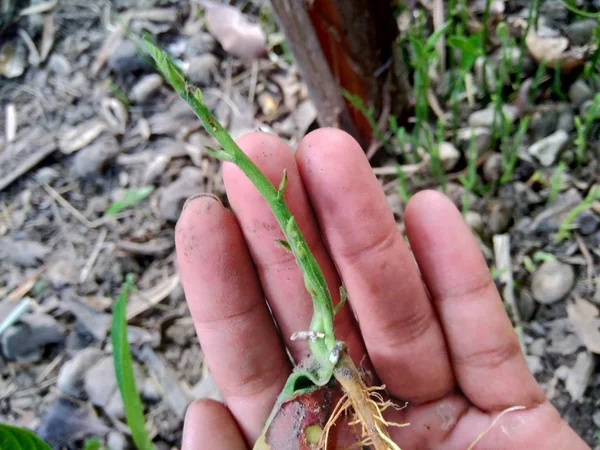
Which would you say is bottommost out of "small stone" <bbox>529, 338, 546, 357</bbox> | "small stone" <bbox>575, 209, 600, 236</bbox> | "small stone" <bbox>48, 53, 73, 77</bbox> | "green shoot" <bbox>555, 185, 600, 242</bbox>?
"small stone" <bbox>529, 338, 546, 357</bbox>

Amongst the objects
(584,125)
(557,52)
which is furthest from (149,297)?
(557,52)

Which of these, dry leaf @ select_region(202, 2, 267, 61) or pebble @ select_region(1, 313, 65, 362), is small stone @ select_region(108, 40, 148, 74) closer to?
dry leaf @ select_region(202, 2, 267, 61)

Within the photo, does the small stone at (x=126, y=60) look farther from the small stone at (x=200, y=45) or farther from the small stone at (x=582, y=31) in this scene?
the small stone at (x=582, y=31)

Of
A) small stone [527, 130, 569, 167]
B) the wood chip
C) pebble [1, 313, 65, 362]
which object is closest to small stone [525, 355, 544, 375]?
small stone [527, 130, 569, 167]

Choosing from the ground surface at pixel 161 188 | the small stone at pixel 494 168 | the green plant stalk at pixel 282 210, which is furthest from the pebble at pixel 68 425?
the small stone at pixel 494 168

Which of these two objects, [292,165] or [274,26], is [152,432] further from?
[274,26]

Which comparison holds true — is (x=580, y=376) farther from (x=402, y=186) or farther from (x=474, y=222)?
(x=402, y=186)
